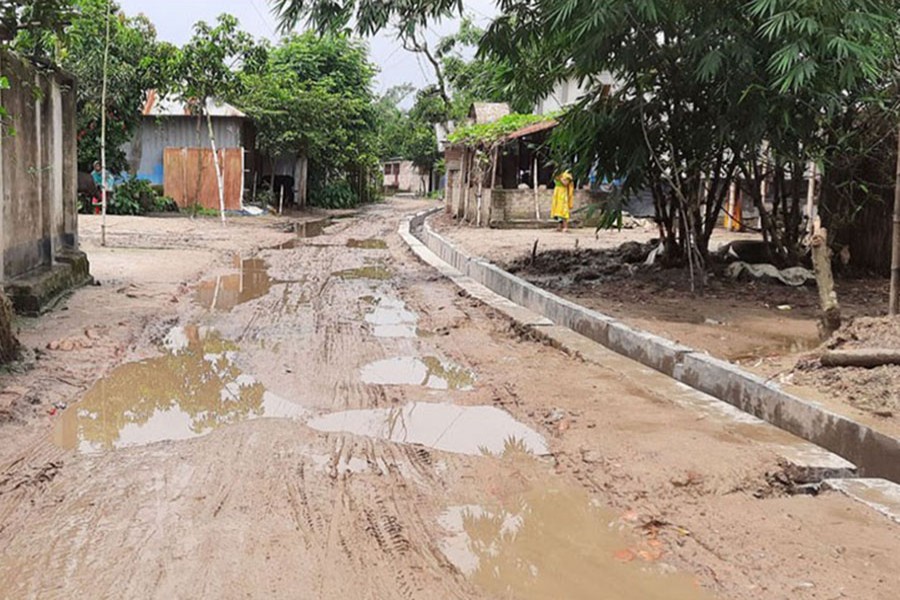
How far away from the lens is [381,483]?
4234 mm

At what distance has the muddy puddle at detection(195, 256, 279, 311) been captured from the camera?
1027 cm

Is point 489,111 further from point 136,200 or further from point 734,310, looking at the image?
point 734,310

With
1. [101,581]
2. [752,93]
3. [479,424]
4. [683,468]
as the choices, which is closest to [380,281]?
[752,93]

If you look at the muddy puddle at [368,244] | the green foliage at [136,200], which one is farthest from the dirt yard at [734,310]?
the green foliage at [136,200]

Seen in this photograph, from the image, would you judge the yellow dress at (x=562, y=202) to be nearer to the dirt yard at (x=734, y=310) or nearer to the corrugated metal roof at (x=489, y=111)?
the dirt yard at (x=734, y=310)

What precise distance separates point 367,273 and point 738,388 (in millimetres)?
9069

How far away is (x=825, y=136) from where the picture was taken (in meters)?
10.8

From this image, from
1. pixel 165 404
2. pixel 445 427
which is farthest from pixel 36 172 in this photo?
pixel 445 427

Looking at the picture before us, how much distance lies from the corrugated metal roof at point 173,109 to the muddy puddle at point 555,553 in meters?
24.7

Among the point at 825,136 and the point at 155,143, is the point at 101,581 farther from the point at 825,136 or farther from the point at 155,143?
the point at 155,143

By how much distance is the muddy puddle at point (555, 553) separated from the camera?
3211 mm

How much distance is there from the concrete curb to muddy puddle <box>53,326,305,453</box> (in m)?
3.02

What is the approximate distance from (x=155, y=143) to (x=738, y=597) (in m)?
27.7

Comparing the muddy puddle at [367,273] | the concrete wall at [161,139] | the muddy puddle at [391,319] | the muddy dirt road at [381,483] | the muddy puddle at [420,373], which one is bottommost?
the muddy dirt road at [381,483]
